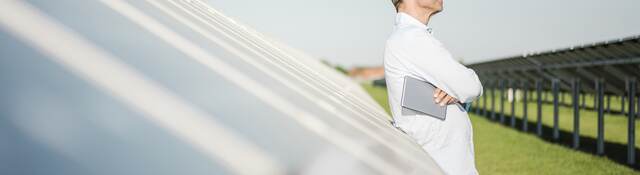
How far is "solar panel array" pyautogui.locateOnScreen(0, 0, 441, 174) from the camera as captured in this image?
0.91 metres

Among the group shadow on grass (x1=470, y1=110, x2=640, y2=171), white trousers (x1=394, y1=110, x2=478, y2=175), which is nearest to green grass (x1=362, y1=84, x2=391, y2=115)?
shadow on grass (x1=470, y1=110, x2=640, y2=171)

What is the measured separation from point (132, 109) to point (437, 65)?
2045 millimetres

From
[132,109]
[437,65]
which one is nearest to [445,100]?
[437,65]

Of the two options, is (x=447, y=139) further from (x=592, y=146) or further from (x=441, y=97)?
(x=592, y=146)

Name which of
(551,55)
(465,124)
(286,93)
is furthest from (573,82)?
(286,93)

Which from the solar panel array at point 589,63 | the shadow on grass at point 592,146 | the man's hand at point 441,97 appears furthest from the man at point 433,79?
the shadow on grass at point 592,146

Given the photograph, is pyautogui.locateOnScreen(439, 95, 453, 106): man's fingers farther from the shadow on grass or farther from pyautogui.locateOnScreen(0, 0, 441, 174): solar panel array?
the shadow on grass

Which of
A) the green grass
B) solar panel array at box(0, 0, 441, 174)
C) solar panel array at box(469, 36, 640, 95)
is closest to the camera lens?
solar panel array at box(0, 0, 441, 174)

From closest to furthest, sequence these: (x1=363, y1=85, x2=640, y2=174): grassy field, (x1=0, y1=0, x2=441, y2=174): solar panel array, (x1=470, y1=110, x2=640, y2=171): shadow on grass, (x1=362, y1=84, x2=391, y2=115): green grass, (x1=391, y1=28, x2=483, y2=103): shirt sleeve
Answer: (x1=0, y1=0, x2=441, y2=174): solar panel array, (x1=391, y1=28, x2=483, y2=103): shirt sleeve, (x1=363, y1=85, x2=640, y2=174): grassy field, (x1=470, y1=110, x2=640, y2=171): shadow on grass, (x1=362, y1=84, x2=391, y2=115): green grass

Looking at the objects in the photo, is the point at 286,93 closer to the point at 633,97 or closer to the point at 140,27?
the point at 140,27

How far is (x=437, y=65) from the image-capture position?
297 centimetres

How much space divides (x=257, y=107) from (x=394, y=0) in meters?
1.74

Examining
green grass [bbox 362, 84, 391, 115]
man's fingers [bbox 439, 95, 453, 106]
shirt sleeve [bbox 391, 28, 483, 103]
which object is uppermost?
shirt sleeve [bbox 391, 28, 483, 103]

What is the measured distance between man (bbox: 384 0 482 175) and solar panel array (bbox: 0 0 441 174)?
1192 mm
